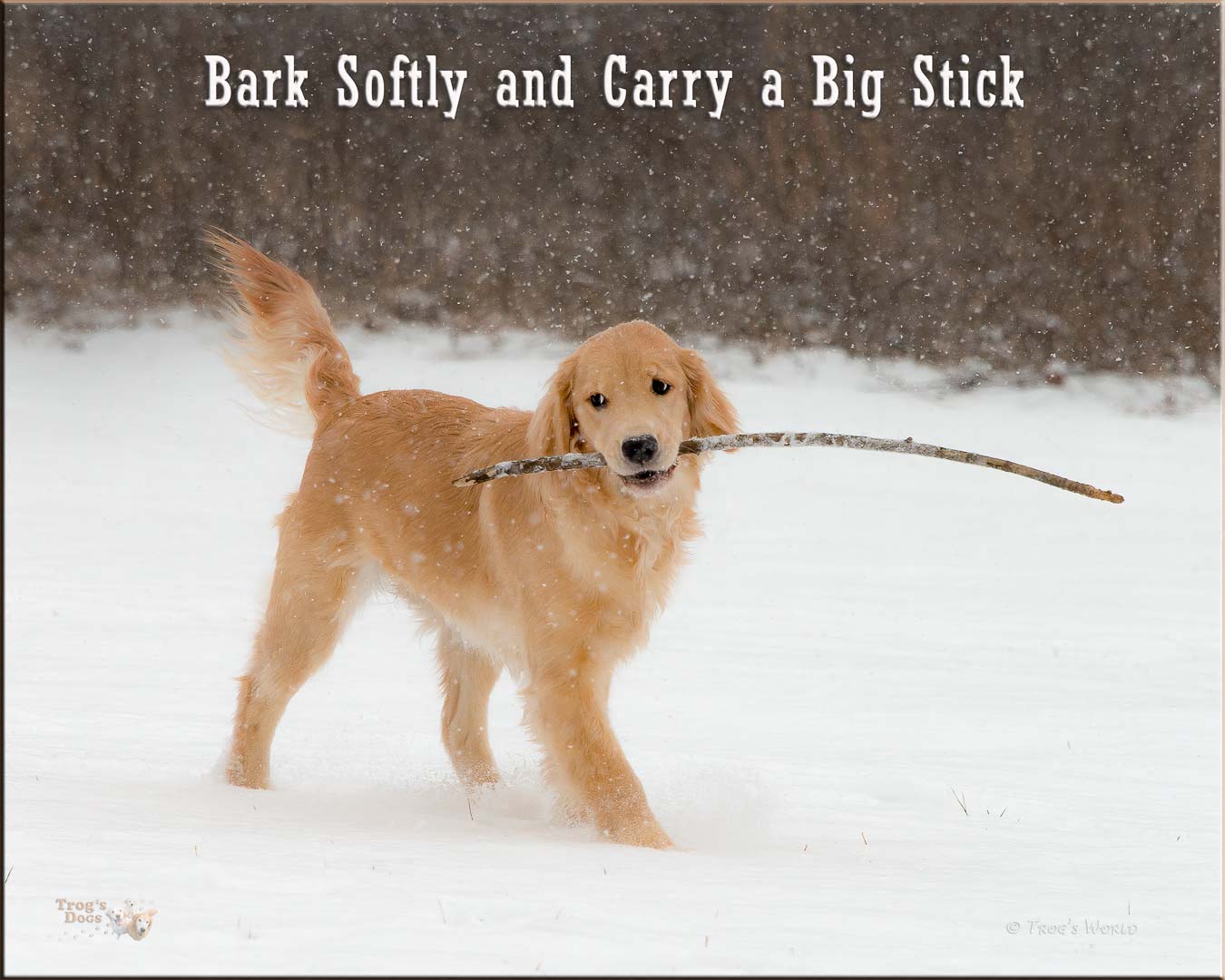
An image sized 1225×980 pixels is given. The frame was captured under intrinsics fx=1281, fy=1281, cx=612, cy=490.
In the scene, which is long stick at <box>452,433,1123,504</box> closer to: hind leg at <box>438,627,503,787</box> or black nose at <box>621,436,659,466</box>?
black nose at <box>621,436,659,466</box>

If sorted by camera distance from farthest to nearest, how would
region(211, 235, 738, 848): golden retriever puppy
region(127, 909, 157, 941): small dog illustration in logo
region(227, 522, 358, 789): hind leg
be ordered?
region(227, 522, 358, 789): hind leg, region(211, 235, 738, 848): golden retriever puppy, region(127, 909, 157, 941): small dog illustration in logo

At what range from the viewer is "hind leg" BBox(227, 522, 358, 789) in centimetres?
474

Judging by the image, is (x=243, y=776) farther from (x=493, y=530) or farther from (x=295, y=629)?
(x=493, y=530)

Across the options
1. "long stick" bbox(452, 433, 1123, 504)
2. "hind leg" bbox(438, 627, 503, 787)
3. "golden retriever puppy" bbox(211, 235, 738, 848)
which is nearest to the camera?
"long stick" bbox(452, 433, 1123, 504)

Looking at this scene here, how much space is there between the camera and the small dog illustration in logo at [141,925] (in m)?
2.41

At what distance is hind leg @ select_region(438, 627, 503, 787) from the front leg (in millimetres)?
885

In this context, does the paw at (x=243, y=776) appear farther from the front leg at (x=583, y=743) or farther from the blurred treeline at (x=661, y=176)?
the blurred treeline at (x=661, y=176)

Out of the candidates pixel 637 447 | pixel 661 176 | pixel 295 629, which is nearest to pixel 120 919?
pixel 637 447

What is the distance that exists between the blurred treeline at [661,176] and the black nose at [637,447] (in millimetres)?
13415

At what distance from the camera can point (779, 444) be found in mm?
3771

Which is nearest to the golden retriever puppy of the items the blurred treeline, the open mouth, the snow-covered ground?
the open mouth

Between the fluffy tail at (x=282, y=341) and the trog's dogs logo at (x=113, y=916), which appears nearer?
the trog's dogs logo at (x=113, y=916)

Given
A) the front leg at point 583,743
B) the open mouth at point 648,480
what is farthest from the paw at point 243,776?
the open mouth at point 648,480

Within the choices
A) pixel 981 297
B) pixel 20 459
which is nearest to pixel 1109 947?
pixel 20 459
